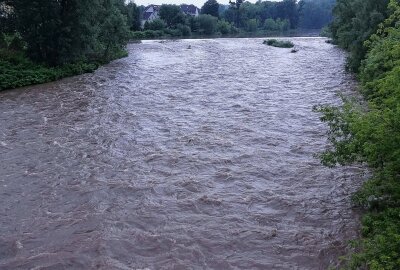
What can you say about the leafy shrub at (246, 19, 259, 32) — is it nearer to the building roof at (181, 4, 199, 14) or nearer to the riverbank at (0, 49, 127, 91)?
the building roof at (181, 4, 199, 14)

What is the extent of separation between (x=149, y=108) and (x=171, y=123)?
3.00 metres

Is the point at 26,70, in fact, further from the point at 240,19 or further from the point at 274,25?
the point at 274,25

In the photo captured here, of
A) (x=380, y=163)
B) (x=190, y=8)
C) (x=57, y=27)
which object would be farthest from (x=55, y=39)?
(x=190, y=8)

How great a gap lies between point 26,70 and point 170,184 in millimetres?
19209

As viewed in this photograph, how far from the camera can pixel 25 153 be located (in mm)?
13719

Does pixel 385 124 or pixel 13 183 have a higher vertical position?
pixel 385 124

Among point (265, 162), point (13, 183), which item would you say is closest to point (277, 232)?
point (265, 162)

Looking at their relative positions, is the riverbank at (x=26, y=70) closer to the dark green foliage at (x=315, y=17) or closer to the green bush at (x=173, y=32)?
the green bush at (x=173, y=32)

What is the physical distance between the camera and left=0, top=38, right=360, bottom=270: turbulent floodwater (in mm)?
8344

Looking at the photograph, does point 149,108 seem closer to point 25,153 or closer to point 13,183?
point 25,153

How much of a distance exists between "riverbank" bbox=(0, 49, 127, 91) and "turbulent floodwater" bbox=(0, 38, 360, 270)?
3.31 metres

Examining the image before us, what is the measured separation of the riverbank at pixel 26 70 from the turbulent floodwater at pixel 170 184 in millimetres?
3311

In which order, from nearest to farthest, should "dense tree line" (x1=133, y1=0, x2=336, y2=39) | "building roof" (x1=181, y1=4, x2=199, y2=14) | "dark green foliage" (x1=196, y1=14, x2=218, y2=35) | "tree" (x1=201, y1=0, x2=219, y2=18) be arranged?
"dense tree line" (x1=133, y1=0, x2=336, y2=39)
"dark green foliage" (x1=196, y1=14, x2=218, y2=35)
"tree" (x1=201, y1=0, x2=219, y2=18)
"building roof" (x1=181, y1=4, x2=199, y2=14)

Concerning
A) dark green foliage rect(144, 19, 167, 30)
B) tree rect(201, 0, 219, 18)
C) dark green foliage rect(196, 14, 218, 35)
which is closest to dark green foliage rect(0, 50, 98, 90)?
dark green foliage rect(144, 19, 167, 30)
